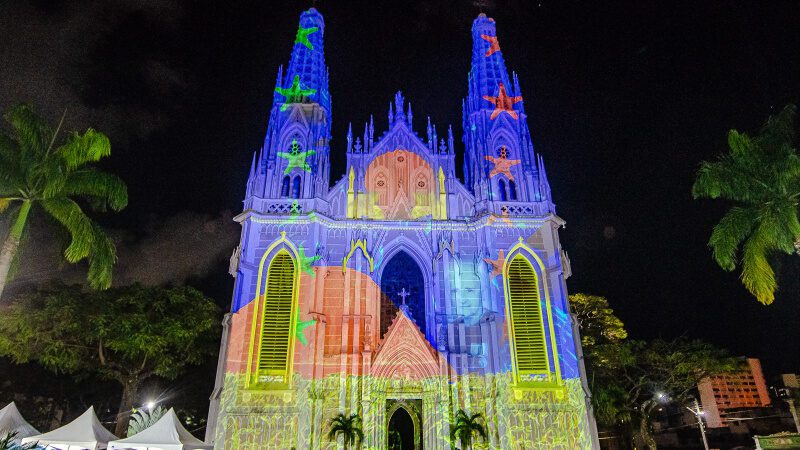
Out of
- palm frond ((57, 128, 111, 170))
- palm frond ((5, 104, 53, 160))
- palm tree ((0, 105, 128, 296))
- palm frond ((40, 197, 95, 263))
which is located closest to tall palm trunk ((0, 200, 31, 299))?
palm tree ((0, 105, 128, 296))

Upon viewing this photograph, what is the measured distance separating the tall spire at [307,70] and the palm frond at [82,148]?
12.2m

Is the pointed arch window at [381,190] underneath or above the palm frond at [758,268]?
above

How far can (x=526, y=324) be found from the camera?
69.6 feet

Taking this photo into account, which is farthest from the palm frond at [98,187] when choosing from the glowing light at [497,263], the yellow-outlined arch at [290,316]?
the glowing light at [497,263]

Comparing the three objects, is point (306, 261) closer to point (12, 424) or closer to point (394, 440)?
point (394, 440)

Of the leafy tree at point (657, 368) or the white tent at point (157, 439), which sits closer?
the white tent at point (157, 439)

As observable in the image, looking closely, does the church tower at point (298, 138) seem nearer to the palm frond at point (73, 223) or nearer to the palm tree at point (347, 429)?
the palm frond at point (73, 223)

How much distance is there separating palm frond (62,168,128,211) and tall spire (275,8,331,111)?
1186 centimetres

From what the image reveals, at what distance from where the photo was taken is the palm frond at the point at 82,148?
46.6 feet

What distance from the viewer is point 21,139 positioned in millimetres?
14031

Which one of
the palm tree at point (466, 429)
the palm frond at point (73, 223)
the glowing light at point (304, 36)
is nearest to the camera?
the palm frond at point (73, 223)

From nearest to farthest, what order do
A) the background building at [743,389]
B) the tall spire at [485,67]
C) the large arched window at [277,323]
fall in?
the large arched window at [277,323]
the tall spire at [485,67]
the background building at [743,389]

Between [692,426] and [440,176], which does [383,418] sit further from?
[692,426]

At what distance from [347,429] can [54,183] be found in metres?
11.9
